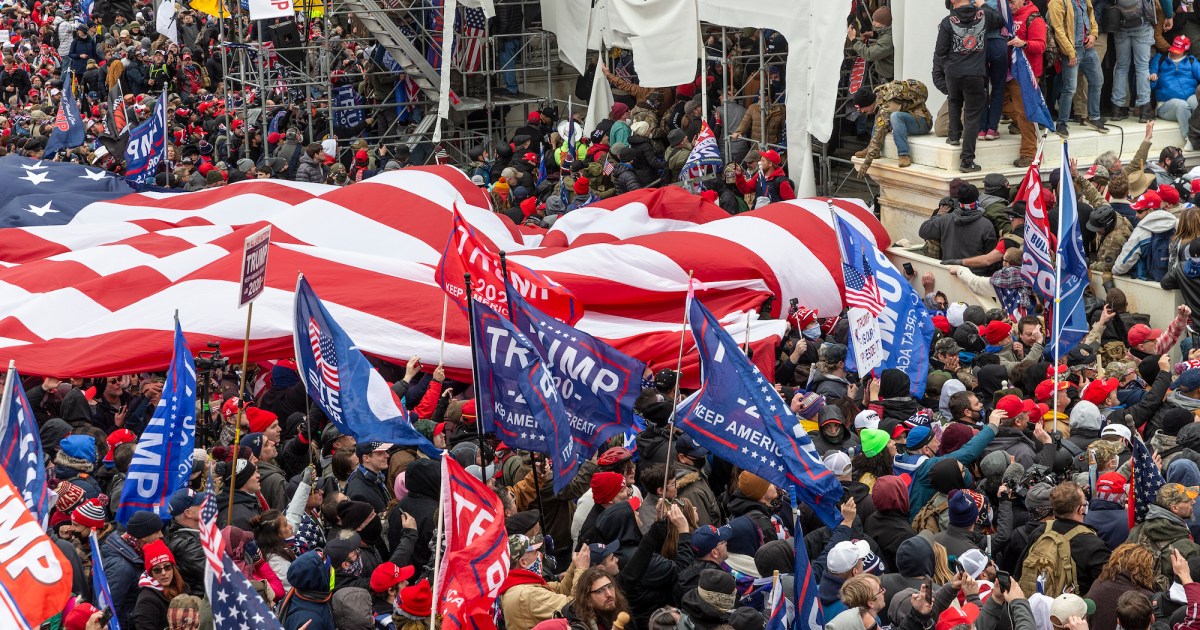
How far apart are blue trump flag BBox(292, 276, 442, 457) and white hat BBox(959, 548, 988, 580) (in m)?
3.68

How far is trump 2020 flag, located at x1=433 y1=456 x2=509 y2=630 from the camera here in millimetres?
7199

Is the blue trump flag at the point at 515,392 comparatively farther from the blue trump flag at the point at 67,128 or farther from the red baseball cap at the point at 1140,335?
the blue trump flag at the point at 67,128

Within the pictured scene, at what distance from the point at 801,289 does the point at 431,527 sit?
5662 mm

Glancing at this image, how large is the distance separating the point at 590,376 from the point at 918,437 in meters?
1.88

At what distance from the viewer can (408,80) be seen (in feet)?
74.2

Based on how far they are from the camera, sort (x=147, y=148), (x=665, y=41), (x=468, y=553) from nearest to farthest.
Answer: (x=468, y=553), (x=147, y=148), (x=665, y=41)

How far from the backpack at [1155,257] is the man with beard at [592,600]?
22.3 feet

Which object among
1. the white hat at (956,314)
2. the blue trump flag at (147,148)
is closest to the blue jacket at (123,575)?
the white hat at (956,314)

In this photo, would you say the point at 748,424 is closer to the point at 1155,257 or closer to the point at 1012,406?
the point at 1012,406

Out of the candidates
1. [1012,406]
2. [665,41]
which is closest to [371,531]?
[1012,406]

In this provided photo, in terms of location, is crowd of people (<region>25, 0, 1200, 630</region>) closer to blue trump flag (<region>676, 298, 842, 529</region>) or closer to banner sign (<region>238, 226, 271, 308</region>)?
blue trump flag (<region>676, 298, 842, 529</region>)

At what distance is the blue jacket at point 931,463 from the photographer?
29.2ft

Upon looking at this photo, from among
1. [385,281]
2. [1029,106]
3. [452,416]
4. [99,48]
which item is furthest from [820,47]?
[99,48]

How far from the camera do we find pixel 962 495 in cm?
818
